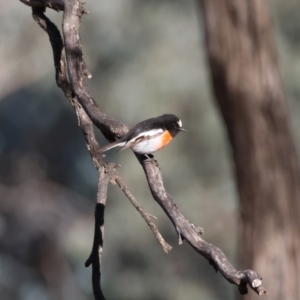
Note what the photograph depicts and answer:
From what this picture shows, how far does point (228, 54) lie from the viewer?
568cm

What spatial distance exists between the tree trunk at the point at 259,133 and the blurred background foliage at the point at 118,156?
3.55 m

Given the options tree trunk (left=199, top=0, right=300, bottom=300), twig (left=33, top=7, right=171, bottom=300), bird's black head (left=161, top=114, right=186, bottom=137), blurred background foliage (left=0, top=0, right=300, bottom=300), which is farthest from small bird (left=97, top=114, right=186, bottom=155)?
blurred background foliage (left=0, top=0, right=300, bottom=300)

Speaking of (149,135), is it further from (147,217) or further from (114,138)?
(147,217)

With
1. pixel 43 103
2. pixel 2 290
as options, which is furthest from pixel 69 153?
pixel 2 290

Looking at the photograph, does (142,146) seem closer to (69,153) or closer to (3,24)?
(69,153)

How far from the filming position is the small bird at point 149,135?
10.4 feet

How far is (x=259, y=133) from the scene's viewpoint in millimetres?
5734

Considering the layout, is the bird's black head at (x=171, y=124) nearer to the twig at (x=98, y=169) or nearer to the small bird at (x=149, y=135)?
the small bird at (x=149, y=135)

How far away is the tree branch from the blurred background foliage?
246 inches

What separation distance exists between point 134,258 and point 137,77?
9.24ft

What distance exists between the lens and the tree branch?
2.07 m

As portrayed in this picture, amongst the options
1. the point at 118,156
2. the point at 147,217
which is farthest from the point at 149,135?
A: the point at 118,156

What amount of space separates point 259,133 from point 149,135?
238cm

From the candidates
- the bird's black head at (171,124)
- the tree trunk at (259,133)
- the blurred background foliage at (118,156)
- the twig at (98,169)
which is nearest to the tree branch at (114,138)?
the twig at (98,169)
